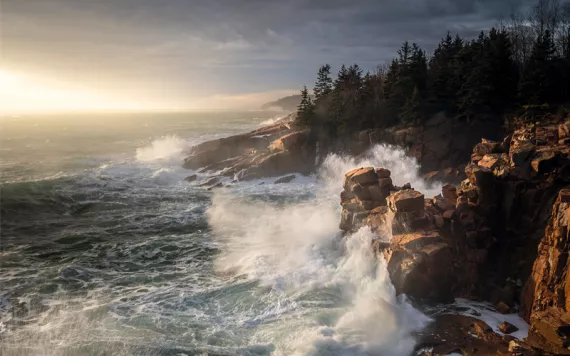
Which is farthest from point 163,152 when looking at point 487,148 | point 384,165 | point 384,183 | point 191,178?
point 487,148

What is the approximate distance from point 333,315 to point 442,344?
15.5ft

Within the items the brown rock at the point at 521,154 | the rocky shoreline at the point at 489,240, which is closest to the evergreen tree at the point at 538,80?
the rocky shoreline at the point at 489,240

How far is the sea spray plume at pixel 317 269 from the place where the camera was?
51.5ft

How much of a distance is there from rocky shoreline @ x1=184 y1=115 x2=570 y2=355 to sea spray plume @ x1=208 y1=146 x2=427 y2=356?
1071mm

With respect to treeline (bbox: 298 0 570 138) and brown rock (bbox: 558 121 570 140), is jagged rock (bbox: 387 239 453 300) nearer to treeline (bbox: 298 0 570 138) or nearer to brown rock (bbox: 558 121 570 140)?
brown rock (bbox: 558 121 570 140)

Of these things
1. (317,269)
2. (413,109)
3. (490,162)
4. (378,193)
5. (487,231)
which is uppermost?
(413,109)

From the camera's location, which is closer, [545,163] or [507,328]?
[507,328]

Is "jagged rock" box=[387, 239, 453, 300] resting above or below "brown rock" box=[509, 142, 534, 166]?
below

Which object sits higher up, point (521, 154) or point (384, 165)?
point (521, 154)

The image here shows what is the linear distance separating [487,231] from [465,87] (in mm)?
28569

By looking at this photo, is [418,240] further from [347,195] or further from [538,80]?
[538,80]

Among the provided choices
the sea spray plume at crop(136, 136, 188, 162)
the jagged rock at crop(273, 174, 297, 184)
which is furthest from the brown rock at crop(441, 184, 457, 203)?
the sea spray plume at crop(136, 136, 188, 162)

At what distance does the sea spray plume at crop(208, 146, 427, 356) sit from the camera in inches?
619

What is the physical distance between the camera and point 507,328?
618 inches
